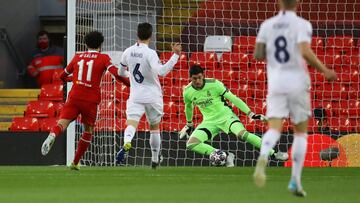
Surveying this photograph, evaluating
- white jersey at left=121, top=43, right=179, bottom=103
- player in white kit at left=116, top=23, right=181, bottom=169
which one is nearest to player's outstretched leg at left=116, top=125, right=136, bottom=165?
player in white kit at left=116, top=23, right=181, bottom=169

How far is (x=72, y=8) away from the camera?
1773 cm

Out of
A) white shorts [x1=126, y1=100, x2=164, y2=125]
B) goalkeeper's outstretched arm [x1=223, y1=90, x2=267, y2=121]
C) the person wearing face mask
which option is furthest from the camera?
the person wearing face mask

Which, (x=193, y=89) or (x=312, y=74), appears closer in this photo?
(x=193, y=89)

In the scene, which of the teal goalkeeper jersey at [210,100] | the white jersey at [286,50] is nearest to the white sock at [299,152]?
the white jersey at [286,50]

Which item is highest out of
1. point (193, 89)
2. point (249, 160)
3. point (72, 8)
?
point (72, 8)

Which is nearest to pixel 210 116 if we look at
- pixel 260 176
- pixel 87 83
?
pixel 87 83

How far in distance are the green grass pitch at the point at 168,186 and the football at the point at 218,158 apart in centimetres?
161

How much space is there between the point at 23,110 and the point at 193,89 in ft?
23.2

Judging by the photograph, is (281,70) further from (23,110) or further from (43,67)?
(43,67)

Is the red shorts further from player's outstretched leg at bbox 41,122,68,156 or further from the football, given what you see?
the football

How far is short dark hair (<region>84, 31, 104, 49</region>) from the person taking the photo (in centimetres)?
1452

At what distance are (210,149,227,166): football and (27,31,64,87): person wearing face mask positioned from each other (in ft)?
27.7

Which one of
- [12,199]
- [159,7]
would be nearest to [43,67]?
[159,7]

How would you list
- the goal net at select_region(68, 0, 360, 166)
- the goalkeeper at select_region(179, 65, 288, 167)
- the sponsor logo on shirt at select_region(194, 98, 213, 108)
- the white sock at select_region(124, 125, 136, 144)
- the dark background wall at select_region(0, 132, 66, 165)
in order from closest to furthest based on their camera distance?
the white sock at select_region(124, 125, 136, 144) < the goalkeeper at select_region(179, 65, 288, 167) < the sponsor logo on shirt at select_region(194, 98, 213, 108) < the goal net at select_region(68, 0, 360, 166) < the dark background wall at select_region(0, 132, 66, 165)
